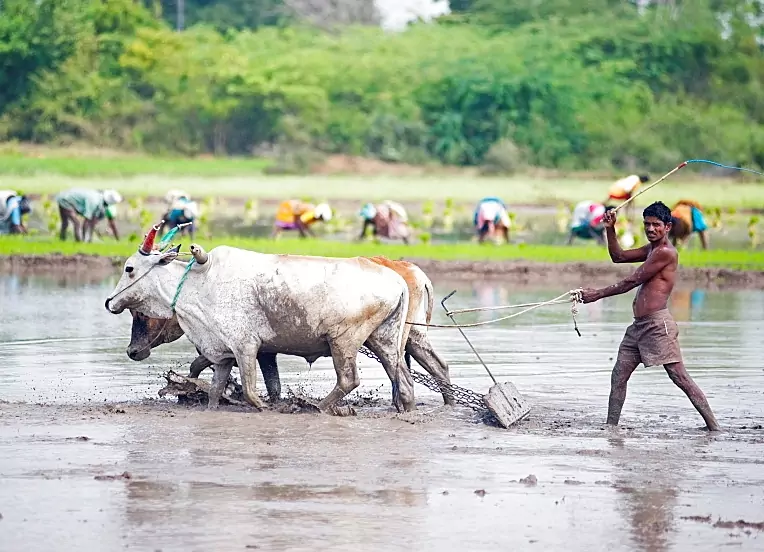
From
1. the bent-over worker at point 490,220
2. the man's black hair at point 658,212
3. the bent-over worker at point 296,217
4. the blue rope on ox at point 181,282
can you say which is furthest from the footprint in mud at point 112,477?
the bent-over worker at point 296,217

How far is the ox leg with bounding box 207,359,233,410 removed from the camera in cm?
1159

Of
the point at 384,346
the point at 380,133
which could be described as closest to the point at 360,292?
the point at 384,346

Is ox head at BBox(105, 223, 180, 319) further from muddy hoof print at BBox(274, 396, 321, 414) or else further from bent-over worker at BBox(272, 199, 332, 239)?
bent-over worker at BBox(272, 199, 332, 239)

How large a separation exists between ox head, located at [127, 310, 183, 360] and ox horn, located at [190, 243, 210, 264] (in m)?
0.72

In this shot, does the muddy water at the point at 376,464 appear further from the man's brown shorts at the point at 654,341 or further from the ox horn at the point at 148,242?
the ox horn at the point at 148,242

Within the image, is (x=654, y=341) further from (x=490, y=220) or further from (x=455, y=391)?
(x=490, y=220)

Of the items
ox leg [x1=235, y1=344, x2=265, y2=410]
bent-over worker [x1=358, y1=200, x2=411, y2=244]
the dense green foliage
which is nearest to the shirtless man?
ox leg [x1=235, y1=344, x2=265, y2=410]

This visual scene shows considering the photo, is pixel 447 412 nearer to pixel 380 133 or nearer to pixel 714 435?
pixel 714 435

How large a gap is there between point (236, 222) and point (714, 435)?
82.3 feet

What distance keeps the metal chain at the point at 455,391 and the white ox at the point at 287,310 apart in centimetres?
33

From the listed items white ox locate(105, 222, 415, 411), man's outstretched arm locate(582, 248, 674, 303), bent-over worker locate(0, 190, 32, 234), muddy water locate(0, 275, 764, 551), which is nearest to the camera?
muddy water locate(0, 275, 764, 551)

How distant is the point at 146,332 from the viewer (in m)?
12.2

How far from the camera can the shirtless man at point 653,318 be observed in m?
11.1

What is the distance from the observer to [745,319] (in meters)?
18.6
